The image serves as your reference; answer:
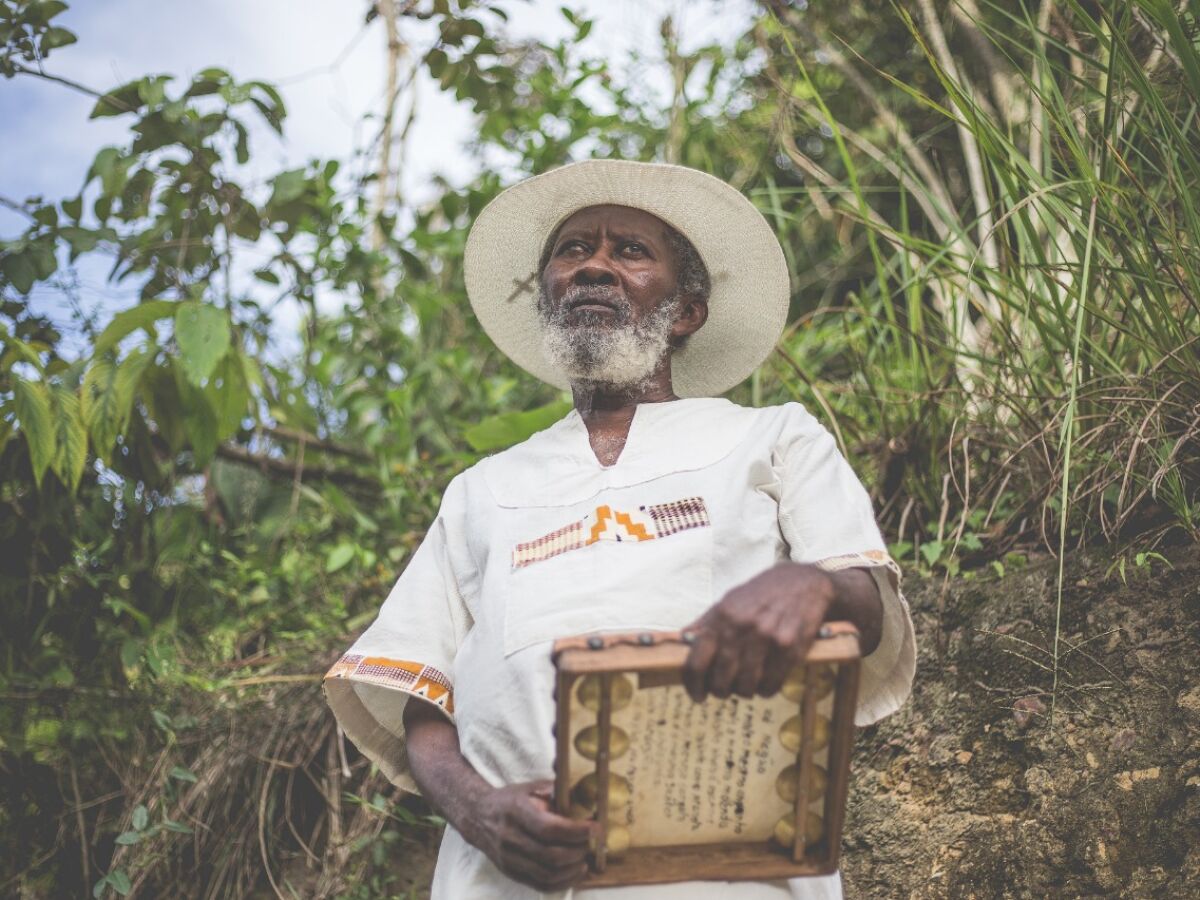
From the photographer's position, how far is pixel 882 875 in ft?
6.22

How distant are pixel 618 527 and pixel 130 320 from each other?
167 centimetres

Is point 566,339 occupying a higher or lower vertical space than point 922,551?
higher

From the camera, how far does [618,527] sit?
4.91 ft

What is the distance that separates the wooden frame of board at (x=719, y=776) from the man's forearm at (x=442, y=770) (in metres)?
0.25

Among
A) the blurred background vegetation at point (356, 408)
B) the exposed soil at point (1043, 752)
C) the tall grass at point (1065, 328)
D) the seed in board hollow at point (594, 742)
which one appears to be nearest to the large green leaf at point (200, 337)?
the blurred background vegetation at point (356, 408)

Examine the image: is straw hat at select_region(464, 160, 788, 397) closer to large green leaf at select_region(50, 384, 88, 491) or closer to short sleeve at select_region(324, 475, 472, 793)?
short sleeve at select_region(324, 475, 472, 793)

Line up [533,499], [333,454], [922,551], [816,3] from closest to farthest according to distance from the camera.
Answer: [533,499] → [922,551] → [333,454] → [816,3]

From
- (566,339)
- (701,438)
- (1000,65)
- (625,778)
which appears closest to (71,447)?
(566,339)

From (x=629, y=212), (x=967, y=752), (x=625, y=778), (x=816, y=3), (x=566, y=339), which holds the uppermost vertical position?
(x=816, y=3)

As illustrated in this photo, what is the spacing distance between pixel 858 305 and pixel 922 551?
0.66 m

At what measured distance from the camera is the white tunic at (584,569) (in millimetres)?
1397

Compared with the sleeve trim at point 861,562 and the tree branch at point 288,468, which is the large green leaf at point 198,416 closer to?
the tree branch at point 288,468

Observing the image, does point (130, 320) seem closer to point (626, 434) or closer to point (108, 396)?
point (108, 396)

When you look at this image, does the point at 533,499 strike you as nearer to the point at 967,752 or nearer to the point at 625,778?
the point at 625,778
